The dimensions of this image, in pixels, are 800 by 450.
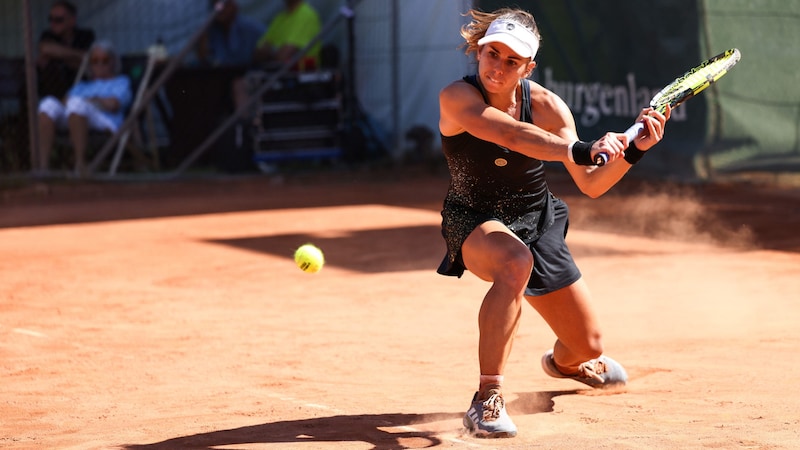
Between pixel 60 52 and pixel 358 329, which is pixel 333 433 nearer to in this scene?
pixel 358 329

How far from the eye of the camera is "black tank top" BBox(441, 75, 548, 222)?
4.75m

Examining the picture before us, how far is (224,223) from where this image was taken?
11.1m

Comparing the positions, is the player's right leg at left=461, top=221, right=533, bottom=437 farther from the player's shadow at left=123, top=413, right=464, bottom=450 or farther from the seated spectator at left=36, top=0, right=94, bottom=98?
the seated spectator at left=36, top=0, right=94, bottom=98

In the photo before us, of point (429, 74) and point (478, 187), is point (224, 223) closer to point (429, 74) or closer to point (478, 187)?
point (429, 74)

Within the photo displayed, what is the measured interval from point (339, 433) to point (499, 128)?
126cm

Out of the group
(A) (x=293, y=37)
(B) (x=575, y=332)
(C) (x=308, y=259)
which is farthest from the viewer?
(A) (x=293, y=37)

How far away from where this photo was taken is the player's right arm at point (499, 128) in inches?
171

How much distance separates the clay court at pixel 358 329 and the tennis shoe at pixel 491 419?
0.23ft

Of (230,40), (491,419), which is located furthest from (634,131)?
(230,40)

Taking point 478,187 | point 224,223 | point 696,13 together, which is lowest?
point 224,223

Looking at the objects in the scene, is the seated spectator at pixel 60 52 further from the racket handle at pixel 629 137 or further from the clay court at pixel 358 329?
the racket handle at pixel 629 137

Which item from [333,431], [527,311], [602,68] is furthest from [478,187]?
[602,68]

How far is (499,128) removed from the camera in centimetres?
446

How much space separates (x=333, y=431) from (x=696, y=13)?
8452mm
